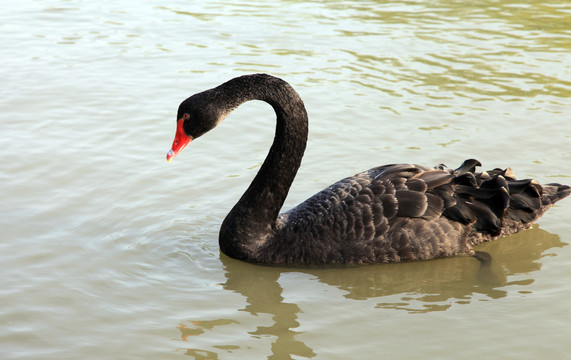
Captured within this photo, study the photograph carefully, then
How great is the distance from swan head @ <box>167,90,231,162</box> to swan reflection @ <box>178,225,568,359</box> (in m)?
1.00

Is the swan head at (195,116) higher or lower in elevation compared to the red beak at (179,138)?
higher

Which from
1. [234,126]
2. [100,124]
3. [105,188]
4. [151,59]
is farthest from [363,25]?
[105,188]

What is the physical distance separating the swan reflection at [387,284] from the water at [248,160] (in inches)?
0.7

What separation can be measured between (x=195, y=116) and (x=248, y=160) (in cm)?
203

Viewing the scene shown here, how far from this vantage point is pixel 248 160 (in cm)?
812

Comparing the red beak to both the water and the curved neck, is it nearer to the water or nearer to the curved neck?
the curved neck

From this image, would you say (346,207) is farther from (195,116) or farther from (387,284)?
(195,116)

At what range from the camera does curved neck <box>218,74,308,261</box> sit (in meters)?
6.30

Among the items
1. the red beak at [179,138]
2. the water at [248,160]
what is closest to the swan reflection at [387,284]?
the water at [248,160]

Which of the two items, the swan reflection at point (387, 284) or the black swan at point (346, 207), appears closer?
the swan reflection at point (387, 284)

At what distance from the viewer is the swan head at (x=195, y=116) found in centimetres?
613

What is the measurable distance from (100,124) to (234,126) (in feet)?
4.81

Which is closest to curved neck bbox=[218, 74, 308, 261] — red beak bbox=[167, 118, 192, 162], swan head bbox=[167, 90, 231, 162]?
swan head bbox=[167, 90, 231, 162]

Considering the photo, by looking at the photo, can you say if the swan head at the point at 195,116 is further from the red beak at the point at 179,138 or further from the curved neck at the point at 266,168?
the curved neck at the point at 266,168
